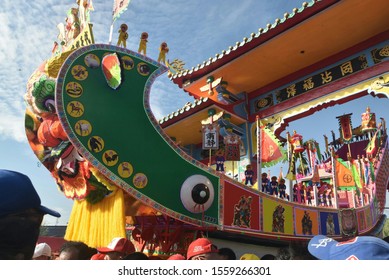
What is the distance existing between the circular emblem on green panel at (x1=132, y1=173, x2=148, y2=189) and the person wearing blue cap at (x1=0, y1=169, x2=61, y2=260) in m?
3.65

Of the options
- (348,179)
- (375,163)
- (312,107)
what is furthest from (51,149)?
(375,163)

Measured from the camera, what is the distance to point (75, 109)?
503 centimetres

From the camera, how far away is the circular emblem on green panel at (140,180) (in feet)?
17.0

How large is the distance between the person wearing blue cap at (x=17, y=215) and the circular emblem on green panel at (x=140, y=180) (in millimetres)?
3646

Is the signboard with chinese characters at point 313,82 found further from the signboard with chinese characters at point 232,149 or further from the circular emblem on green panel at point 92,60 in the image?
the circular emblem on green panel at point 92,60

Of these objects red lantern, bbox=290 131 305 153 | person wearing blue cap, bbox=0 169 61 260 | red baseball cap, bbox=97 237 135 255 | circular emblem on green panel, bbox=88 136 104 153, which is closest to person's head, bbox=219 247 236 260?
red baseball cap, bbox=97 237 135 255

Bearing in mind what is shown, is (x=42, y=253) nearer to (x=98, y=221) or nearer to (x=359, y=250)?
(x=98, y=221)

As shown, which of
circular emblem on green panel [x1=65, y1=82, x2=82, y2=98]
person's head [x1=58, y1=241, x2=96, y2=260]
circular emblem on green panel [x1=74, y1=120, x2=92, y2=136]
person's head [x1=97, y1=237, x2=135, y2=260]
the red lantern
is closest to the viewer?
person's head [x1=58, y1=241, x2=96, y2=260]

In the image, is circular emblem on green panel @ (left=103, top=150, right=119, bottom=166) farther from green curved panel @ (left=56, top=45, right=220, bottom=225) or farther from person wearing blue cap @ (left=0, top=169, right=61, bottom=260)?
person wearing blue cap @ (left=0, top=169, right=61, bottom=260)

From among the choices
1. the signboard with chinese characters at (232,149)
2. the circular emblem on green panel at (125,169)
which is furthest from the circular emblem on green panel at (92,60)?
the signboard with chinese characters at (232,149)

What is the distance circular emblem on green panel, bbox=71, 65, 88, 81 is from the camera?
5234 mm

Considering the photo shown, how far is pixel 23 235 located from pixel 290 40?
7.89 metres

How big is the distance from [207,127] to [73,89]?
3019mm

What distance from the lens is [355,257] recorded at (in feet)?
4.96
